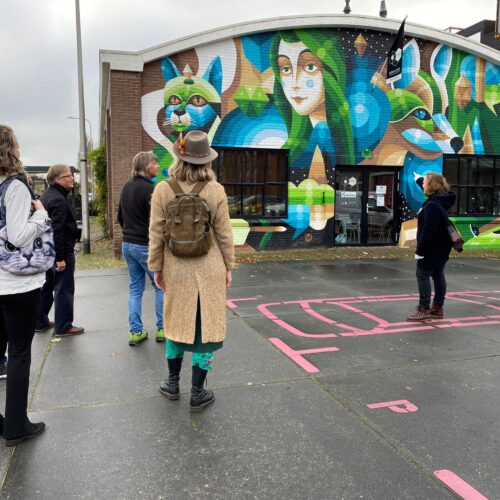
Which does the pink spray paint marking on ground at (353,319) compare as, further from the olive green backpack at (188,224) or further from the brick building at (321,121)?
the brick building at (321,121)

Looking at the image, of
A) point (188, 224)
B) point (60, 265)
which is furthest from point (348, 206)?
point (188, 224)

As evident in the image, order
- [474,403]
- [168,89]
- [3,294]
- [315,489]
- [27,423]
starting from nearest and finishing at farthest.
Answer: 1. [315,489]
2. [3,294]
3. [27,423]
4. [474,403]
5. [168,89]

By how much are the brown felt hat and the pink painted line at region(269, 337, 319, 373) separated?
2.08 m

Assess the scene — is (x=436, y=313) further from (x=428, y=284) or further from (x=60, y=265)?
(x=60, y=265)

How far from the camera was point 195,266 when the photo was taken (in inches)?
128

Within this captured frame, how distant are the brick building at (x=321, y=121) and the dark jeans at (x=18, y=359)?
835cm

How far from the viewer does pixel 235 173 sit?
12047 millimetres

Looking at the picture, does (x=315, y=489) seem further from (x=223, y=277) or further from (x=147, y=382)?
(x=147, y=382)

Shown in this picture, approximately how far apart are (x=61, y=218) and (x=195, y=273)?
7.82 feet

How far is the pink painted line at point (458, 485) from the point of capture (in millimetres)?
2459

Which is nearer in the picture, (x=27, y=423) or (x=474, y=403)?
(x=27, y=423)

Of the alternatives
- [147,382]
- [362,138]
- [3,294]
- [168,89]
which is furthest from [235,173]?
[3,294]

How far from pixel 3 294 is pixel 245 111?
982cm

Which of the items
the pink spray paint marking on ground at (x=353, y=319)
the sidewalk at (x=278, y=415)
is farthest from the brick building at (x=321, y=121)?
the sidewalk at (x=278, y=415)
